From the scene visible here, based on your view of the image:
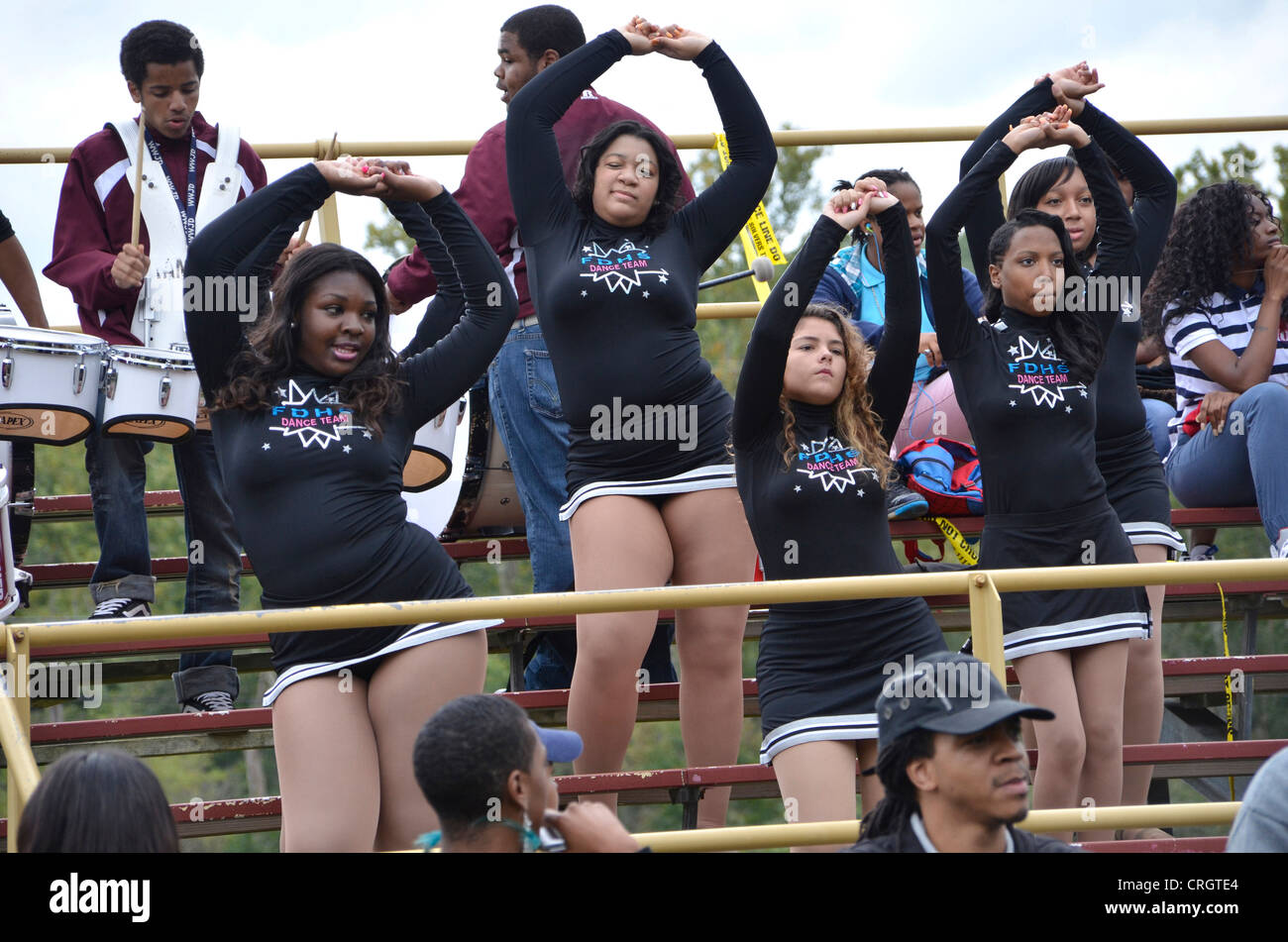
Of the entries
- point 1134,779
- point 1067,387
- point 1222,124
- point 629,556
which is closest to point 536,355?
point 629,556

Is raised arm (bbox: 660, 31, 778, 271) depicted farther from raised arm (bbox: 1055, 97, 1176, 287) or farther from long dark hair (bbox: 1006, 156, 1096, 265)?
raised arm (bbox: 1055, 97, 1176, 287)

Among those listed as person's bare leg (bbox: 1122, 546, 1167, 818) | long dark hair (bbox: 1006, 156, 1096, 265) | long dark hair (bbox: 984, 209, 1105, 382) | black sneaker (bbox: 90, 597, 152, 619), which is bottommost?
person's bare leg (bbox: 1122, 546, 1167, 818)

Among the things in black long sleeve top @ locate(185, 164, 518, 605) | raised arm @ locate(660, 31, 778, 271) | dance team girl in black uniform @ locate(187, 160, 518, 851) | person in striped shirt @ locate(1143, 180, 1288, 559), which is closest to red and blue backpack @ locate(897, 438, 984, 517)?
person in striped shirt @ locate(1143, 180, 1288, 559)

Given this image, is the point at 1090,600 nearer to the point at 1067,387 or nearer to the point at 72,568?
the point at 1067,387

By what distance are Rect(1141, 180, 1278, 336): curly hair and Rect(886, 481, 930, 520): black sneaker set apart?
3.65 feet

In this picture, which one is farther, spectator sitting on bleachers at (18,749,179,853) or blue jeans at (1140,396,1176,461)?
blue jeans at (1140,396,1176,461)

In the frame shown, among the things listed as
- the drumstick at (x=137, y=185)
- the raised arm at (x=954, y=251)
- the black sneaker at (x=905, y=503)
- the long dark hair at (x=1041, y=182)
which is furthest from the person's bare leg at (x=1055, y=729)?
the drumstick at (x=137, y=185)

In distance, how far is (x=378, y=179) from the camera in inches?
162

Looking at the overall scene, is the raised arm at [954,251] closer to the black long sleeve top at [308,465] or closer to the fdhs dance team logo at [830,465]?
the fdhs dance team logo at [830,465]

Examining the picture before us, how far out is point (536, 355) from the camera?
5.23 meters

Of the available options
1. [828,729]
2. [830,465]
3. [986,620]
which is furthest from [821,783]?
[830,465]

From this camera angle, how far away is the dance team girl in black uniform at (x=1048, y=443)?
4.30m

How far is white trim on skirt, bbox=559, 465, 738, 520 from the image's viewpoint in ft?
Answer: 14.4
